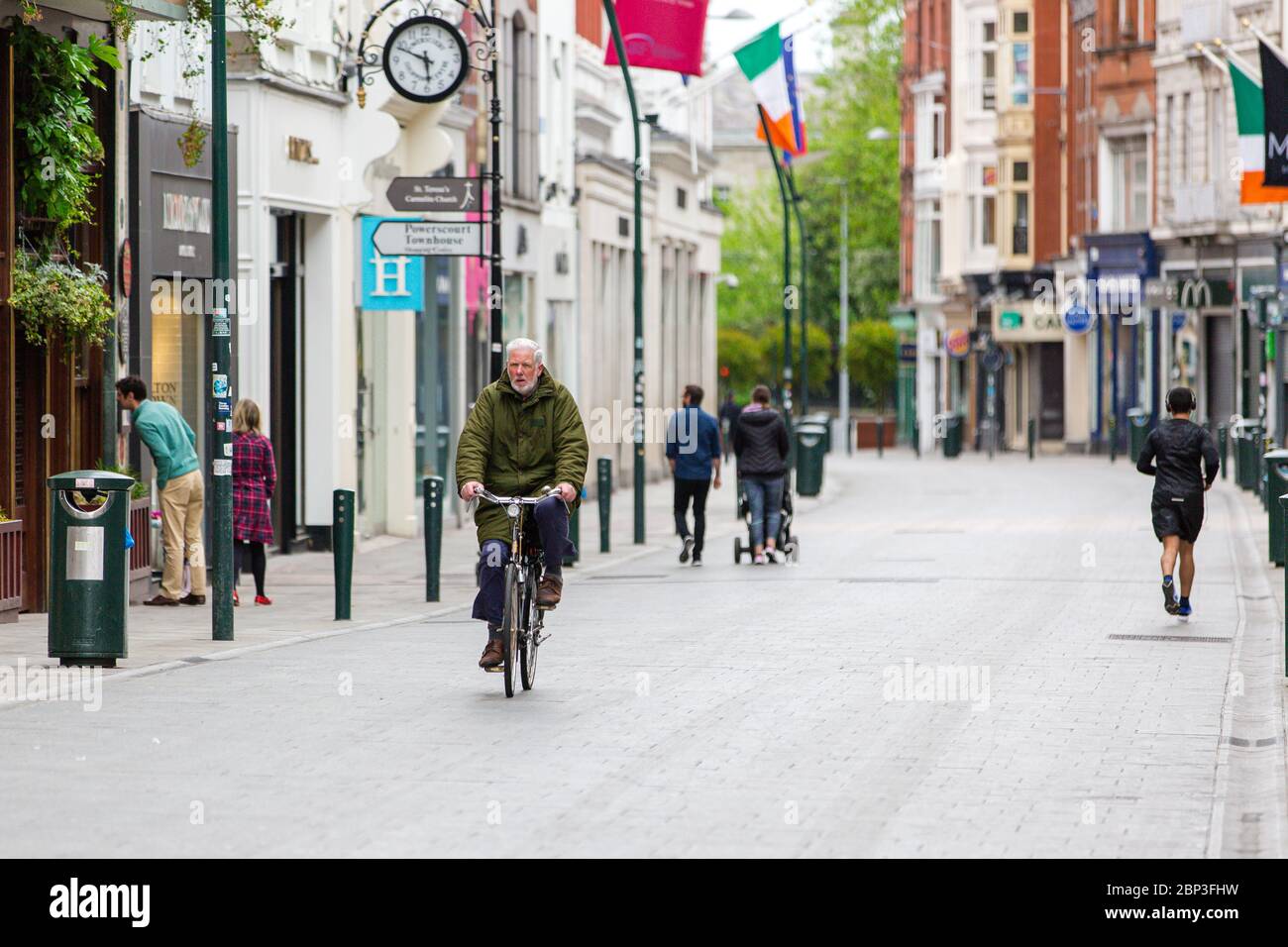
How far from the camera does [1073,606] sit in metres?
18.9

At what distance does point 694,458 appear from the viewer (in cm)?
2488

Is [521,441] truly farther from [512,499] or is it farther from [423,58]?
[423,58]

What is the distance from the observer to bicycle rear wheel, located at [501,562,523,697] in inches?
493

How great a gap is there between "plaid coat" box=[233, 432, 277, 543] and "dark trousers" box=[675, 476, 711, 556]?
577 cm

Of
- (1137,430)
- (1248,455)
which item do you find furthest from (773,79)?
(1137,430)

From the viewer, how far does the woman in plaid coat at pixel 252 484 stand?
19.4 metres

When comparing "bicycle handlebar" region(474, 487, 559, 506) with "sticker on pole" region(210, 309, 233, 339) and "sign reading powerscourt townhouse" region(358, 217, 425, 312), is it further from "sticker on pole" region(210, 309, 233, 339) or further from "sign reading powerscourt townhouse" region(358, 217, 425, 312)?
"sign reading powerscourt townhouse" region(358, 217, 425, 312)

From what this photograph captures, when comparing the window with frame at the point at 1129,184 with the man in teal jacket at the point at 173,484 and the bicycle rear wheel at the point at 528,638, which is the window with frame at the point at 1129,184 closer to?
the man in teal jacket at the point at 173,484

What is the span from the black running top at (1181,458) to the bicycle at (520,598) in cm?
643

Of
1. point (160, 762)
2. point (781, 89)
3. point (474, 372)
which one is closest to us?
point (160, 762)

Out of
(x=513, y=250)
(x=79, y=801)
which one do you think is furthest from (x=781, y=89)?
(x=79, y=801)

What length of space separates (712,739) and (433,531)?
351 inches
